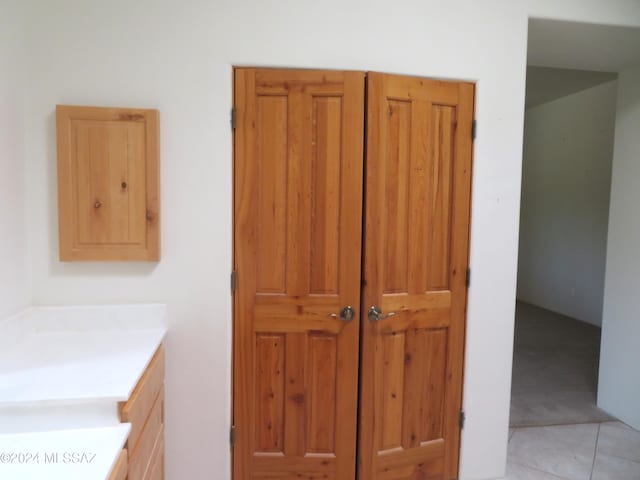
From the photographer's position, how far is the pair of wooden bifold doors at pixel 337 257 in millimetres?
1680

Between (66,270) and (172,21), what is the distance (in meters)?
1.30

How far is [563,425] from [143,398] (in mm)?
2871

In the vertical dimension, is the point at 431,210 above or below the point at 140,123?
below

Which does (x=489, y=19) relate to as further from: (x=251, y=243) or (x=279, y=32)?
(x=251, y=243)

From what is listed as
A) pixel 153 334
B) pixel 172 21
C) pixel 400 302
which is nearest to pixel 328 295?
pixel 400 302

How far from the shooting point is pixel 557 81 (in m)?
4.40

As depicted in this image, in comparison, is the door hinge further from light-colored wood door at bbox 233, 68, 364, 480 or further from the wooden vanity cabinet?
the wooden vanity cabinet

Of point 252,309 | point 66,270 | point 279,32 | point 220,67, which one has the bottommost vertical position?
point 252,309

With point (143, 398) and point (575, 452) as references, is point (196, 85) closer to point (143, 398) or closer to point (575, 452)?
point (143, 398)

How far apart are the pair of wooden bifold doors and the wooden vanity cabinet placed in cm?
35

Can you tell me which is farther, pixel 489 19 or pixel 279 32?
pixel 489 19

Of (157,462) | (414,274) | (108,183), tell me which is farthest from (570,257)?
(108,183)

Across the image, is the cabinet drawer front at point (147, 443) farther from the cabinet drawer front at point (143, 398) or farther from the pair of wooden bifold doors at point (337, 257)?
the pair of wooden bifold doors at point (337, 257)

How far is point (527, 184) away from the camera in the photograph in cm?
612
